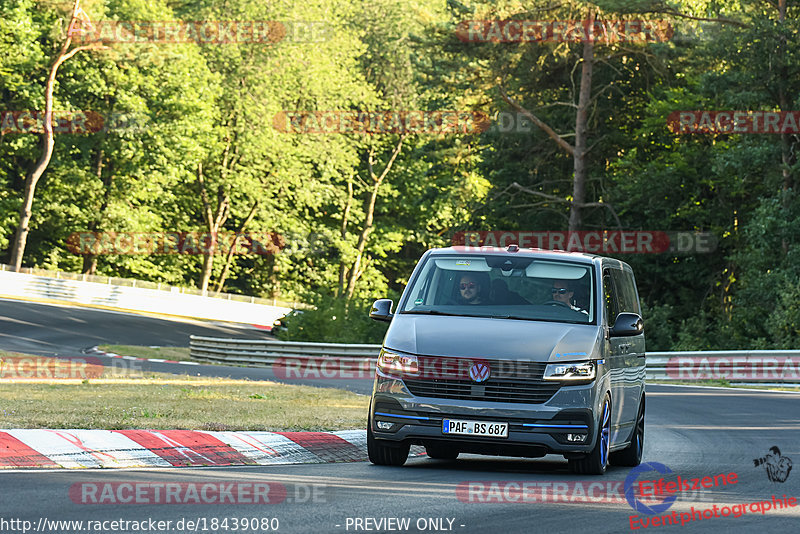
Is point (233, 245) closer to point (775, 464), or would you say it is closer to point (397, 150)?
point (397, 150)

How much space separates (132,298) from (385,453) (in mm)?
48825

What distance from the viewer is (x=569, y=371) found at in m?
10.5

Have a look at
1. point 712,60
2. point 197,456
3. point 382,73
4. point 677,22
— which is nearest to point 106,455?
point 197,456

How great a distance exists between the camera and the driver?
11523 mm

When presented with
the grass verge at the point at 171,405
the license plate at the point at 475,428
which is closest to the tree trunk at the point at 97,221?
the grass verge at the point at 171,405

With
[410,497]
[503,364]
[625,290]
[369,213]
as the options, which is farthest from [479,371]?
[369,213]

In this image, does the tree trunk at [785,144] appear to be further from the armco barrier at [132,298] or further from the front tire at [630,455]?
the armco barrier at [132,298]

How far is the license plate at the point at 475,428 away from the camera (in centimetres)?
1040

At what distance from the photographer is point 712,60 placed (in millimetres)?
39000

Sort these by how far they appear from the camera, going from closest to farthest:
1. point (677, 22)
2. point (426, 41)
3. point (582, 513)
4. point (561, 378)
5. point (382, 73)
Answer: point (582, 513) < point (561, 378) < point (677, 22) < point (426, 41) < point (382, 73)

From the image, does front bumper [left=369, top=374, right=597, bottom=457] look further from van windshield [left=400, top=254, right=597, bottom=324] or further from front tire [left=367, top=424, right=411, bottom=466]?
van windshield [left=400, top=254, right=597, bottom=324]

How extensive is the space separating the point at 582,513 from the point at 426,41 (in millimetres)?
39818

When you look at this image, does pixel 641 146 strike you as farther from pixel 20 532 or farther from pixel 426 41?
pixel 20 532

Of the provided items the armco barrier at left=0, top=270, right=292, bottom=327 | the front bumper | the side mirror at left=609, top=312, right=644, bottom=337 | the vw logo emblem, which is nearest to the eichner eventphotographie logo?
the side mirror at left=609, top=312, right=644, bottom=337
